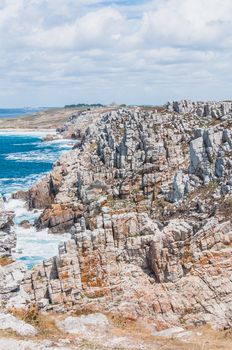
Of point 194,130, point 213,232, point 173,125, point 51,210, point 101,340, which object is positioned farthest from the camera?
point 173,125

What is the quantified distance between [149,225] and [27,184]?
75288 mm

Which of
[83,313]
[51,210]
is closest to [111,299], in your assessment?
[83,313]

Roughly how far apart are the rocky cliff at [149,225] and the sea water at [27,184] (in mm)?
3009

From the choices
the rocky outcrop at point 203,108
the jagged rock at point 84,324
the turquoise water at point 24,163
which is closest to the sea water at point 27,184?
the turquoise water at point 24,163

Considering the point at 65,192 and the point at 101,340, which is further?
the point at 65,192

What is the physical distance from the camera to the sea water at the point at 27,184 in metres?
62.7

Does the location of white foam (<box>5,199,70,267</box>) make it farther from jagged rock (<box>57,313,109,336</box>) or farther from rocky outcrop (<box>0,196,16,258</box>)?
jagged rock (<box>57,313,109,336</box>)

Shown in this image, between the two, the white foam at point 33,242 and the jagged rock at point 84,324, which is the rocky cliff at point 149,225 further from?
the white foam at point 33,242

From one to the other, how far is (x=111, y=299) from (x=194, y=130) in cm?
4726

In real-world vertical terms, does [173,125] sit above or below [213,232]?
above

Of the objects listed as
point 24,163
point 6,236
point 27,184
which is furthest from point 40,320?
point 24,163

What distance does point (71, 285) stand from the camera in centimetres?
3619

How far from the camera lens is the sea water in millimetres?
62656

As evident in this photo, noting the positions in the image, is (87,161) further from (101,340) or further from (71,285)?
(101,340)
